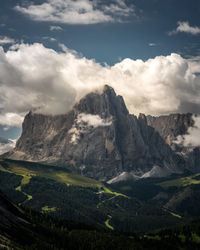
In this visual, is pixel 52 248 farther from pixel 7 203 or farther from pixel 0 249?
pixel 0 249

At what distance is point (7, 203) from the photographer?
199 metres

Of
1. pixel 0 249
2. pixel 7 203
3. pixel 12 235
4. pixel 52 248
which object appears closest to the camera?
pixel 0 249

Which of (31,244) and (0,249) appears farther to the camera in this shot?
(31,244)

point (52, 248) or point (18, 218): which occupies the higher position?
point (18, 218)

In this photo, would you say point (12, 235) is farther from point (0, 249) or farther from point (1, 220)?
point (0, 249)

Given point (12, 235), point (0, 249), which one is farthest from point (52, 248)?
point (0, 249)

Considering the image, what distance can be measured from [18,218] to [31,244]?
28007mm

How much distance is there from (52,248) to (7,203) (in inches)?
1538

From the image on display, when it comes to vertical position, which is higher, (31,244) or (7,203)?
(7,203)

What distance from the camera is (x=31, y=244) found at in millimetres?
174750

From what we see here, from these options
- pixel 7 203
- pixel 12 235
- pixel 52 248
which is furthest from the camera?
pixel 7 203

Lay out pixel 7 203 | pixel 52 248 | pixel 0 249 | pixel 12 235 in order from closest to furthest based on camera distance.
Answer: pixel 0 249
pixel 12 235
pixel 52 248
pixel 7 203

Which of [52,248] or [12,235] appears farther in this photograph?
[52,248]

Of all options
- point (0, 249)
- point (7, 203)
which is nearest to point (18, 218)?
point (7, 203)
